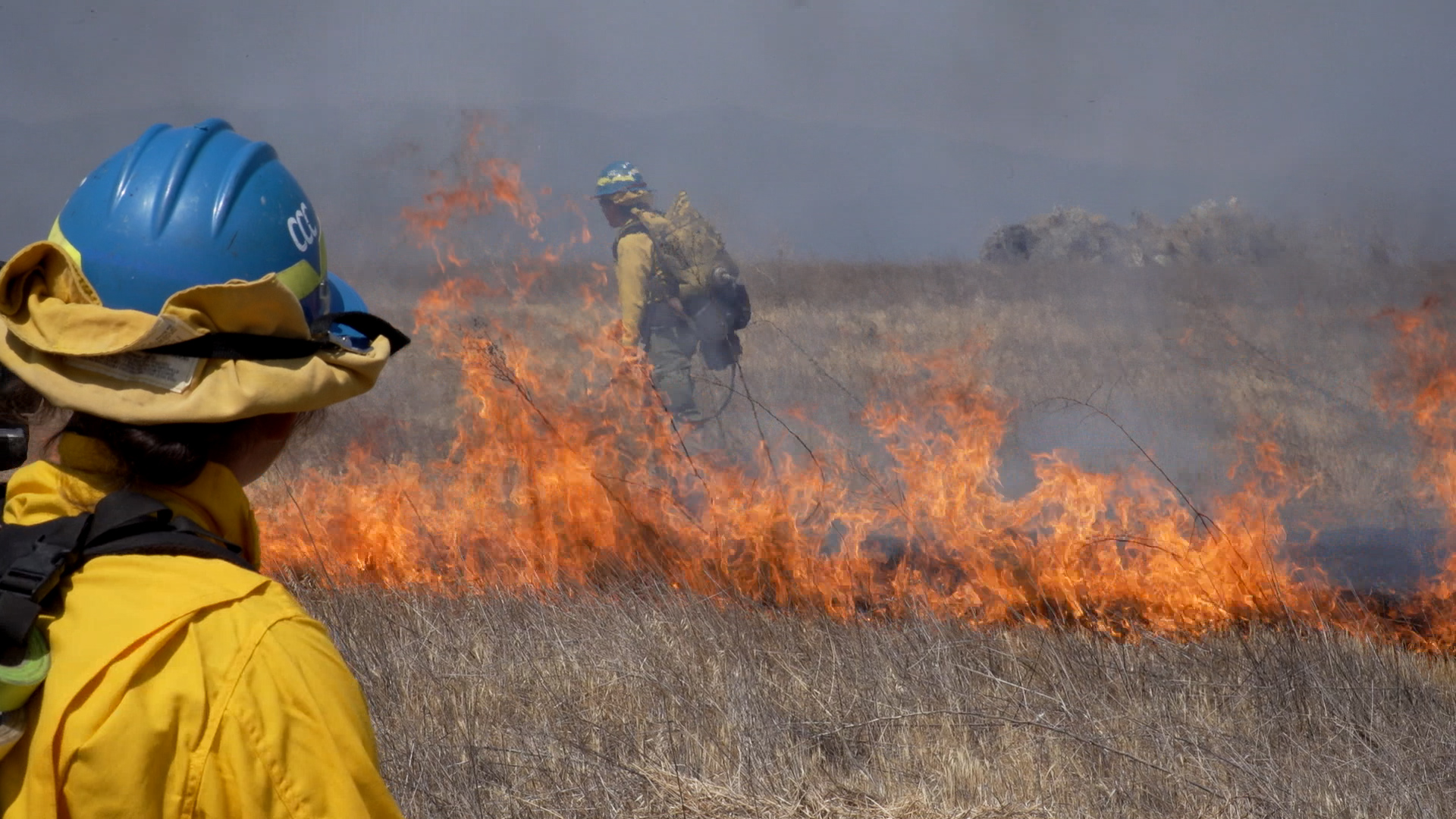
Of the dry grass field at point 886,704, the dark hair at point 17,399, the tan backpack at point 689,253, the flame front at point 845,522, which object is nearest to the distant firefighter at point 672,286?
the tan backpack at point 689,253

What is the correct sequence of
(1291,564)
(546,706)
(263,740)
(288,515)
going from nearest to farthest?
(263,740) < (546,706) < (1291,564) < (288,515)

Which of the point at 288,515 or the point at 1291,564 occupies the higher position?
the point at 1291,564

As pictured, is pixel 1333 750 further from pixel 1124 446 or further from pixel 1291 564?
pixel 1124 446

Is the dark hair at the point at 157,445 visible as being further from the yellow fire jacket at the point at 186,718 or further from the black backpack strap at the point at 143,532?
the yellow fire jacket at the point at 186,718

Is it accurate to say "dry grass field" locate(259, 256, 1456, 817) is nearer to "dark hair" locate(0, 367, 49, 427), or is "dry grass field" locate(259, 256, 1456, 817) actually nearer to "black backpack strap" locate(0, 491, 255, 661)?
"dark hair" locate(0, 367, 49, 427)

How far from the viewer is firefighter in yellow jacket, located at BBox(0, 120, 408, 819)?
974mm

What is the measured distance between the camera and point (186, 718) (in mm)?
973

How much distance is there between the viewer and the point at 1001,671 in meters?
4.09

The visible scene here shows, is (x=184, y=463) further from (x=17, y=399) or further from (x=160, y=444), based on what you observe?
(x=17, y=399)

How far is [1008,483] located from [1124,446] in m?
0.96

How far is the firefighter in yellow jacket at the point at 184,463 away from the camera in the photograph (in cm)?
97

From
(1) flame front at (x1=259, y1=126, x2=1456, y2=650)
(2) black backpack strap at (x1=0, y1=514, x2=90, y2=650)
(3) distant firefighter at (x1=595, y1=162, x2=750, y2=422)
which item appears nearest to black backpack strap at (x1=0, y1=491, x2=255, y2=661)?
(2) black backpack strap at (x1=0, y1=514, x2=90, y2=650)

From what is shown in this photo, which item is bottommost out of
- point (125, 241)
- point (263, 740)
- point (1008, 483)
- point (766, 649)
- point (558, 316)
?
point (558, 316)

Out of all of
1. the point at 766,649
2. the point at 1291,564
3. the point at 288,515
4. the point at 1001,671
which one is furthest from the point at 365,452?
the point at 1291,564
